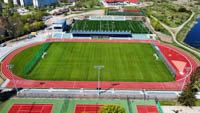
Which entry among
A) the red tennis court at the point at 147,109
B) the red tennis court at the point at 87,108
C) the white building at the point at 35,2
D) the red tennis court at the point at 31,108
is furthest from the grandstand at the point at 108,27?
the white building at the point at 35,2

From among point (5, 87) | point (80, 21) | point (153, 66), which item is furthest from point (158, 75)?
point (80, 21)

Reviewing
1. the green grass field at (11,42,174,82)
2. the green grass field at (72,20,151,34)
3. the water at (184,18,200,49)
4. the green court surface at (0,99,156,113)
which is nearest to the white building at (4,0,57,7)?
the green grass field at (72,20,151,34)

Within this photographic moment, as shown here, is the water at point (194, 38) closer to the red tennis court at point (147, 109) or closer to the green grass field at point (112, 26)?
the green grass field at point (112, 26)

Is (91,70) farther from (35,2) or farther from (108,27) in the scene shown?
(35,2)

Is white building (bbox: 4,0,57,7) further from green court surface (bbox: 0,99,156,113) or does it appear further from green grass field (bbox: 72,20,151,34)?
green court surface (bbox: 0,99,156,113)

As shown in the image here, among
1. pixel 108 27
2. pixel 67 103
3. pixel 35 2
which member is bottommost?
pixel 67 103

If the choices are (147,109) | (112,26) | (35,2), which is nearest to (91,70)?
(147,109)

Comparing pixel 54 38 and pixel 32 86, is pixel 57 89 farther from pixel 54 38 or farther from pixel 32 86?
pixel 54 38
